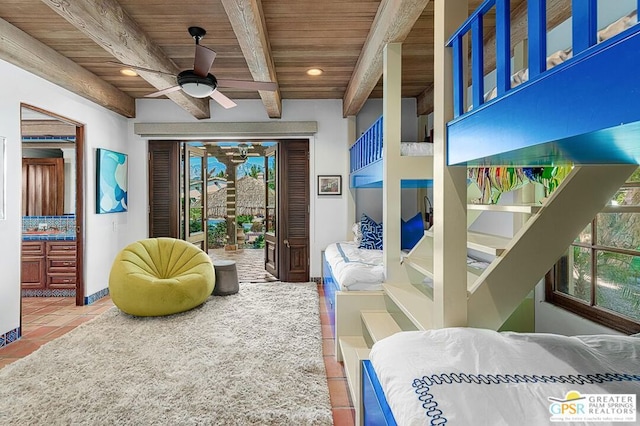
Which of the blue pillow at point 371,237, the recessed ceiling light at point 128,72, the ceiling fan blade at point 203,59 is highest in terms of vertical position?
the recessed ceiling light at point 128,72

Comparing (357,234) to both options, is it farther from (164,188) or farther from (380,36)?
(164,188)

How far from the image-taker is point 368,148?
3992 mm

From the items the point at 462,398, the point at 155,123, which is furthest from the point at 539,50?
the point at 155,123

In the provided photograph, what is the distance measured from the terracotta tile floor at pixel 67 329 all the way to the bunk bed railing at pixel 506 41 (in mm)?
1767

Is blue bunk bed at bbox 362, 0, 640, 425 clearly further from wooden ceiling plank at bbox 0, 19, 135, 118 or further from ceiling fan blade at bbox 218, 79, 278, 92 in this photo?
wooden ceiling plank at bbox 0, 19, 135, 118

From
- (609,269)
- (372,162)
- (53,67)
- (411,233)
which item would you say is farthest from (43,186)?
(609,269)

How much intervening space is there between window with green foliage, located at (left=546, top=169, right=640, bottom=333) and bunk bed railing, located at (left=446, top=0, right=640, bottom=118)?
1.32m

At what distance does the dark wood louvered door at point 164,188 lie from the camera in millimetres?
5820

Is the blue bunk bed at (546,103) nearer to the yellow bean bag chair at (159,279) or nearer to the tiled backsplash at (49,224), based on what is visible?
the yellow bean bag chair at (159,279)

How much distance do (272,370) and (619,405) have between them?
6.66 ft

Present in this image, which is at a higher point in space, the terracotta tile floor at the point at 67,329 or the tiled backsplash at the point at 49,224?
the tiled backsplash at the point at 49,224

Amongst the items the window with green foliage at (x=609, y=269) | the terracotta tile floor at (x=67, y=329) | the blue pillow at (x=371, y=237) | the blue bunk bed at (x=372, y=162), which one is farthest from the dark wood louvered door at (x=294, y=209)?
the window with green foliage at (x=609, y=269)

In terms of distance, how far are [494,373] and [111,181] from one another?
17.4 feet

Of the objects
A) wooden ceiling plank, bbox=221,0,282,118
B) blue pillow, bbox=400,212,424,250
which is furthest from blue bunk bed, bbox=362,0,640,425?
blue pillow, bbox=400,212,424,250
